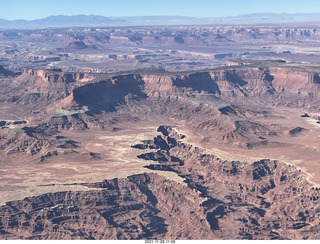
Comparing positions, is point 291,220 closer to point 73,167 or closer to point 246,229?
point 246,229

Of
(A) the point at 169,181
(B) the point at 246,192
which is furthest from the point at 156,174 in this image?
(B) the point at 246,192

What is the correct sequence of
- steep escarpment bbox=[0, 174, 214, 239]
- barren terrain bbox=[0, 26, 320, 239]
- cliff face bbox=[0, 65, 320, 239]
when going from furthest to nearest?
barren terrain bbox=[0, 26, 320, 239] → cliff face bbox=[0, 65, 320, 239] → steep escarpment bbox=[0, 174, 214, 239]

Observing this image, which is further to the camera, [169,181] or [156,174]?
[156,174]

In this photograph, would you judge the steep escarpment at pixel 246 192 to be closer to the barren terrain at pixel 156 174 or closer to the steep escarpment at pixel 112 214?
the barren terrain at pixel 156 174

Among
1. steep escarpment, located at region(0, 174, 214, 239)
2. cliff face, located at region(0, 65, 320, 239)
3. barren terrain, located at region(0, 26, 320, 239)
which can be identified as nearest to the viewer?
steep escarpment, located at region(0, 174, 214, 239)

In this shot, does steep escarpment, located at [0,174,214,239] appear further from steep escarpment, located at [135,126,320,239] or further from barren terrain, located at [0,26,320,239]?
steep escarpment, located at [135,126,320,239]

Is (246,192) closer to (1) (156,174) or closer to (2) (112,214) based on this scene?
(1) (156,174)

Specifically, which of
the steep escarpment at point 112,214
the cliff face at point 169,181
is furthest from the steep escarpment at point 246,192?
the steep escarpment at point 112,214

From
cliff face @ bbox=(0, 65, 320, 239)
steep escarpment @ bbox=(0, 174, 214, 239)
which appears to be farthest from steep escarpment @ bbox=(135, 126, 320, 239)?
steep escarpment @ bbox=(0, 174, 214, 239)
